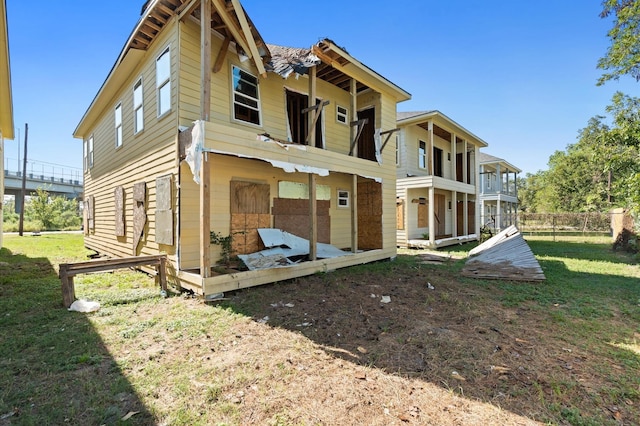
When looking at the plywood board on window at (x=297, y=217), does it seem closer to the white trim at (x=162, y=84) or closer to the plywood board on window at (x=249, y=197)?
the plywood board on window at (x=249, y=197)

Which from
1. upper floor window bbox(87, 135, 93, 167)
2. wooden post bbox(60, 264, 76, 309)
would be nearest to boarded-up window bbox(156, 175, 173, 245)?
wooden post bbox(60, 264, 76, 309)

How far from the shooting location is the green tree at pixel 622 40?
479 inches

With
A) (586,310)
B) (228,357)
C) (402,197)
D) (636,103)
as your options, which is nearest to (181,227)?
(228,357)

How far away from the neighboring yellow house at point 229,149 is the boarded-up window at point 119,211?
45 mm

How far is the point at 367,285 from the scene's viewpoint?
680cm

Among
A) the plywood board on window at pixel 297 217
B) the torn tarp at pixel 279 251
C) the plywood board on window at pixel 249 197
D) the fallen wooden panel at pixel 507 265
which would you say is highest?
the plywood board on window at pixel 249 197

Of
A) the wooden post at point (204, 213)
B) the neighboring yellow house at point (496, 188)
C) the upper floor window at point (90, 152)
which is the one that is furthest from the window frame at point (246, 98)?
the neighboring yellow house at point (496, 188)

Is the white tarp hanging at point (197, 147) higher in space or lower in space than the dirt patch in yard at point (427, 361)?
higher

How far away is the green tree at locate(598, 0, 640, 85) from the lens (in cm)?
1216

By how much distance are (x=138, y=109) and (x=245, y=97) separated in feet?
10.6

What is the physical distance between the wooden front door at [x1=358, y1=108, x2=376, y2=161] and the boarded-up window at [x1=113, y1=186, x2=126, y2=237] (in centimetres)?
851

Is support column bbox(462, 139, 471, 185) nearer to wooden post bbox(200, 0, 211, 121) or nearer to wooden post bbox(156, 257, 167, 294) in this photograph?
wooden post bbox(200, 0, 211, 121)

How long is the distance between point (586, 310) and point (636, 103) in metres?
16.8

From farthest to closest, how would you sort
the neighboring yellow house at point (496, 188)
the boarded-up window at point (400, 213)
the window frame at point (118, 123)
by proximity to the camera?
the neighboring yellow house at point (496, 188)
the boarded-up window at point (400, 213)
the window frame at point (118, 123)
